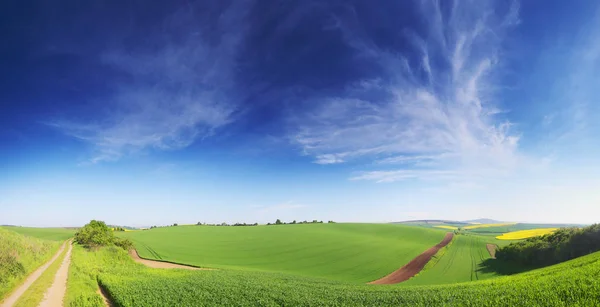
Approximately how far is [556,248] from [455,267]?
60.9 ft

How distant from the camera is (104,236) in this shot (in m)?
65.4

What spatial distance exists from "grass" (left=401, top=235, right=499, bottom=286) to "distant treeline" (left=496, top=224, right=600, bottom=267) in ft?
24.3

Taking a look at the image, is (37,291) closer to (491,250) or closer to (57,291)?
(57,291)

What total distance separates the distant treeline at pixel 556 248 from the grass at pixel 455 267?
24.3ft

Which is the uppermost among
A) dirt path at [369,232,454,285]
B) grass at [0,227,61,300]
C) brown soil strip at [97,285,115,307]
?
grass at [0,227,61,300]

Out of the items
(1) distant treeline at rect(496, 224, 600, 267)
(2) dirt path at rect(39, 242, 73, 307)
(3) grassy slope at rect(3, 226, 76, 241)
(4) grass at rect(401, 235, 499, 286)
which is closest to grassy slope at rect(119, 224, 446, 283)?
(4) grass at rect(401, 235, 499, 286)

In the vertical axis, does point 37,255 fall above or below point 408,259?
above

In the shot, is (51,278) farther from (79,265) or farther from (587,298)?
(587,298)

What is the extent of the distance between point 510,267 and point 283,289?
54.7m

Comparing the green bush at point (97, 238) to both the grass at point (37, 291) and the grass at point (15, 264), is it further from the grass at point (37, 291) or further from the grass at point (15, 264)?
the grass at point (37, 291)

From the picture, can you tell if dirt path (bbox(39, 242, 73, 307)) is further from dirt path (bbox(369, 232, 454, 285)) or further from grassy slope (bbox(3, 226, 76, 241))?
grassy slope (bbox(3, 226, 76, 241))

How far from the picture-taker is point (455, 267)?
5591 cm

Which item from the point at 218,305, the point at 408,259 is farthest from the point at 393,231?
the point at 218,305

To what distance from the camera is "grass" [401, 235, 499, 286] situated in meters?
46.6
